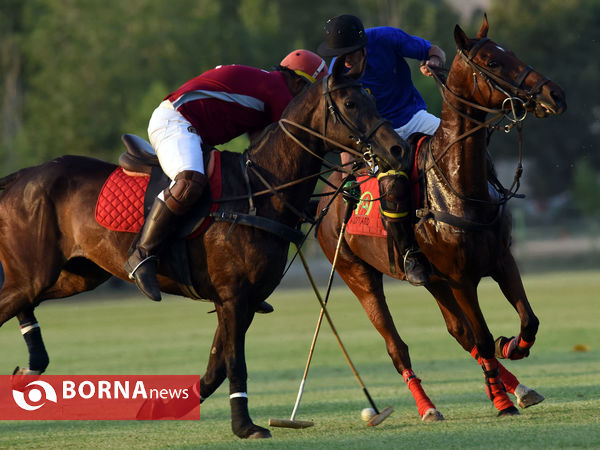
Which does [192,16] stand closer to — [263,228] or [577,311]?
[577,311]

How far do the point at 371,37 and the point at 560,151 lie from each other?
60.4 meters

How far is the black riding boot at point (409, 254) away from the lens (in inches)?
333

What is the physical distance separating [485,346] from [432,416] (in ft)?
2.18

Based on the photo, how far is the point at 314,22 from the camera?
7606 cm

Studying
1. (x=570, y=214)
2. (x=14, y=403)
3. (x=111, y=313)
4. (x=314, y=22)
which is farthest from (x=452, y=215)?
(x=314, y=22)

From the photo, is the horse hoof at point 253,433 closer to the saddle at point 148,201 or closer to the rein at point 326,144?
the saddle at point 148,201


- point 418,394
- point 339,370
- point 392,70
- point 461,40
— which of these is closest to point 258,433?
point 418,394

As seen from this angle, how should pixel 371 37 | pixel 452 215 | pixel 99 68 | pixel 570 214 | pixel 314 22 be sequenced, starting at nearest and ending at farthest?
pixel 452 215, pixel 371 37, pixel 99 68, pixel 570 214, pixel 314 22

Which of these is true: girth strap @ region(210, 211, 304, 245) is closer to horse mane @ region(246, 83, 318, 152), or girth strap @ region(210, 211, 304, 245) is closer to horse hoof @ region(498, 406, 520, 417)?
horse mane @ region(246, 83, 318, 152)

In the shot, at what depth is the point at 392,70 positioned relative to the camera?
9.46 metres

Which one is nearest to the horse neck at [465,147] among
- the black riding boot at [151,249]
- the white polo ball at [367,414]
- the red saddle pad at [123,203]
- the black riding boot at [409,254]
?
the black riding boot at [409,254]

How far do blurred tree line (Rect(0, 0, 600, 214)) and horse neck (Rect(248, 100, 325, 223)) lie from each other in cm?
4198

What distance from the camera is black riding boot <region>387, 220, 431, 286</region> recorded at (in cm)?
846

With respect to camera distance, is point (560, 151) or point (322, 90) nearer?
point (322, 90)
